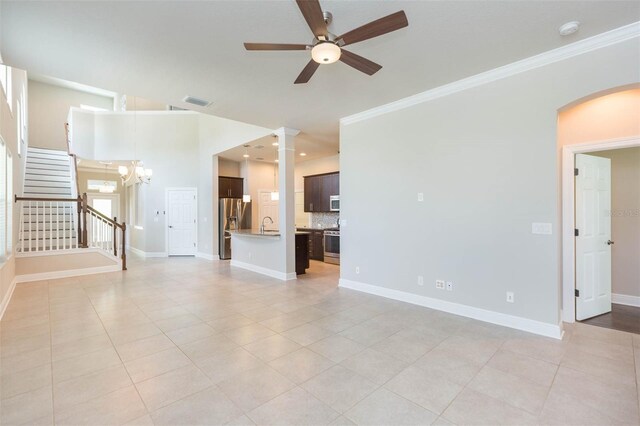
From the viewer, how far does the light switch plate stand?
3.00 m

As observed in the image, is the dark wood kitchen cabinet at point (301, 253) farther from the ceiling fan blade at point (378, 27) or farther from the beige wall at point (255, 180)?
the ceiling fan blade at point (378, 27)

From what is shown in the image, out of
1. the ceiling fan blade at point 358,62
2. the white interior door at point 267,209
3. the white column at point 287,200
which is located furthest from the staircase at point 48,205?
the ceiling fan blade at point 358,62

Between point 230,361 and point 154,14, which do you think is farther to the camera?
point 230,361

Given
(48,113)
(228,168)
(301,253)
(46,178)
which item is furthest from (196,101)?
(48,113)

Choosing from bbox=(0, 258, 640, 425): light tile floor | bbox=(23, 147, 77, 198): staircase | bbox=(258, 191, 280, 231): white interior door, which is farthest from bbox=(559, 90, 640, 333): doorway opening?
bbox=(23, 147, 77, 198): staircase

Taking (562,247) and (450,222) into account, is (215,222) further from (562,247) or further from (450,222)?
(562,247)

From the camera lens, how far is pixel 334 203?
7.61 m

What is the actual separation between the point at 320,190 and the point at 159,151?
198 inches

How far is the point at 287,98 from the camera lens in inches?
160

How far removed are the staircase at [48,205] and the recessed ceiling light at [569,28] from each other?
7973 mm

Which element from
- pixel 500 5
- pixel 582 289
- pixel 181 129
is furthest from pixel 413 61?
pixel 181 129

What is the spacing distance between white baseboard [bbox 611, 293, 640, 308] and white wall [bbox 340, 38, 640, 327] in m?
2.14

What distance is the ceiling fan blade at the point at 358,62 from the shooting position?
2.41m

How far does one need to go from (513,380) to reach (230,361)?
2.33 meters
